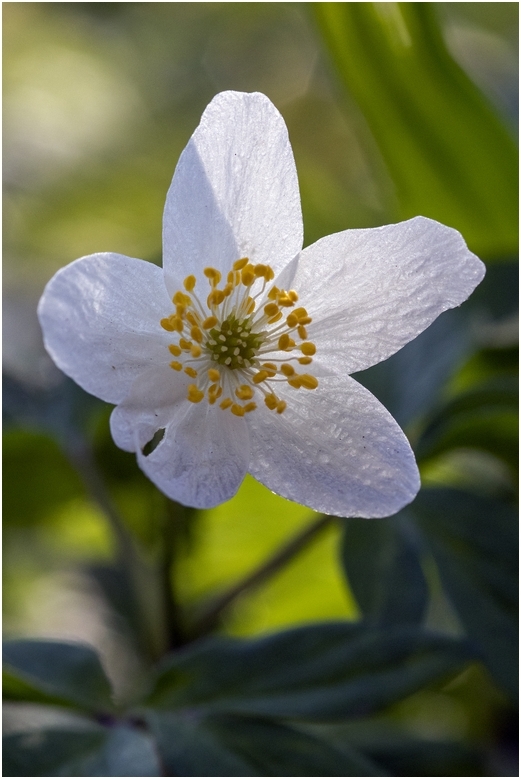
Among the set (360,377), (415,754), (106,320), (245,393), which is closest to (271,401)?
(245,393)

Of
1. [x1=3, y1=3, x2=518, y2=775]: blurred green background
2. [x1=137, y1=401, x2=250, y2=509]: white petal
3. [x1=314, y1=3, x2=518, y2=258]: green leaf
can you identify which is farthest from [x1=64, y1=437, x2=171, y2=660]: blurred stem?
[x1=314, y1=3, x2=518, y2=258]: green leaf

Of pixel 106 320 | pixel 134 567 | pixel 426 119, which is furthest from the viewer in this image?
pixel 426 119

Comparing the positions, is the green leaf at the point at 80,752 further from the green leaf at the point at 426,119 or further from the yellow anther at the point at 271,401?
the green leaf at the point at 426,119

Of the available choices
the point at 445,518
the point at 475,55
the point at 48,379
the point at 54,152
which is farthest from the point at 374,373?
the point at 475,55

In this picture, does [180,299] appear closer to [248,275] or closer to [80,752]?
[248,275]

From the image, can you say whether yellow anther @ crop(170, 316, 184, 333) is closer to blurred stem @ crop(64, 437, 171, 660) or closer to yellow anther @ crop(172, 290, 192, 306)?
yellow anther @ crop(172, 290, 192, 306)

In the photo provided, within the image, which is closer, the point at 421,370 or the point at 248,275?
the point at 248,275
